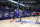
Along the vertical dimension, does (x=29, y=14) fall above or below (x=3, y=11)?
below

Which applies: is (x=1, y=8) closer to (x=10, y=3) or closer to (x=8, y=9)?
(x=8, y=9)

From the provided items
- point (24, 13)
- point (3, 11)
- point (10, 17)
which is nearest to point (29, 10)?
point (24, 13)

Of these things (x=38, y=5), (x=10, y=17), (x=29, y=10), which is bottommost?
(x=10, y=17)

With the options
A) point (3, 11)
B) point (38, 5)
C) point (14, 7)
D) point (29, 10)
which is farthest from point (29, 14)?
point (3, 11)

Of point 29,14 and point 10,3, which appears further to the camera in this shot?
point 29,14

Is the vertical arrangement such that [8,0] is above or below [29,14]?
above

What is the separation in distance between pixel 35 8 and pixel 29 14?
112cm

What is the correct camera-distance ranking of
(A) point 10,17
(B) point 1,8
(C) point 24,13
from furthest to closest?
(C) point 24,13 → (A) point 10,17 → (B) point 1,8

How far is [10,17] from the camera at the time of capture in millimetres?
6566

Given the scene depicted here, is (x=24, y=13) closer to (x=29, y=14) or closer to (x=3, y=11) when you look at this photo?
(x=29, y=14)

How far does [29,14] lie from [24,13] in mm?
766

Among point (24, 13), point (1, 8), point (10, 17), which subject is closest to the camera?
point (1, 8)

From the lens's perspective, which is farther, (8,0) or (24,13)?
(24,13)

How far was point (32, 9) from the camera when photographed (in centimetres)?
833
